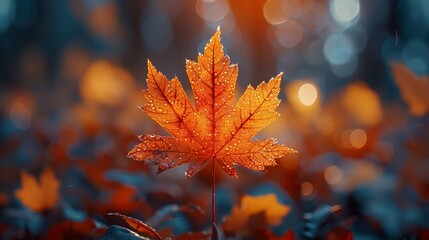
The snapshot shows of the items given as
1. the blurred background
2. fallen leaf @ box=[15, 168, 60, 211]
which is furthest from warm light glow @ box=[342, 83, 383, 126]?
fallen leaf @ box=[15, 168, 60, 211]

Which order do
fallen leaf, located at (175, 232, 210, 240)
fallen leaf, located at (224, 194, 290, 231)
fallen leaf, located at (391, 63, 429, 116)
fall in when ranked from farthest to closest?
fallen leaf, located at (391, 63, 429, 116) < fallen leaf, located at (224, 194, 290, 231) < fallen leaf, located at (175, 232, 210, 240)

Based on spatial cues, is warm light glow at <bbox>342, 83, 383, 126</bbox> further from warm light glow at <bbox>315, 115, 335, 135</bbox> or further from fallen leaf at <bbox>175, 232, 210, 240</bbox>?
fallen leaf at <bbox>175, 232, 210, 240</bbox>

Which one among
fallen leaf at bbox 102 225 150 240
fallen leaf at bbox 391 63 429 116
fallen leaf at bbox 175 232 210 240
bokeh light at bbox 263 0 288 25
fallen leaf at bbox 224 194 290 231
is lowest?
fallen leaf at bbox 102 225 150 240

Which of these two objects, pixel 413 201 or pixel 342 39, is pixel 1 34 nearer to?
pixel 413 201

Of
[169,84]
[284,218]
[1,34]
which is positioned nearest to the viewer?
[169,84]

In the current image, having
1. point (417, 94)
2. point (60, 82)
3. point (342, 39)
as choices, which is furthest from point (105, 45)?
point (342, 39)
